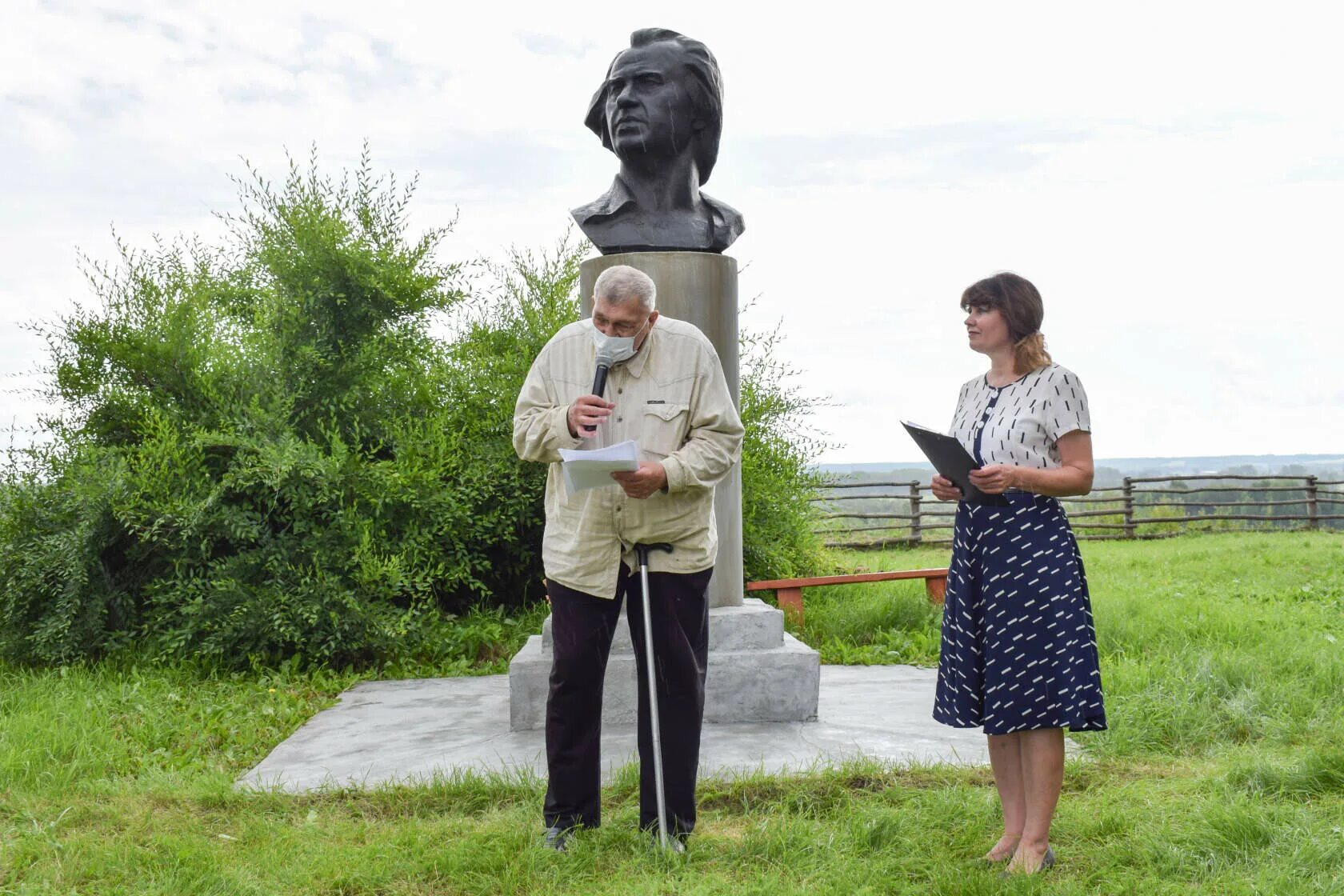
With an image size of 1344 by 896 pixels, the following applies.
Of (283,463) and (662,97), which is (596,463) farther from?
(283,463)

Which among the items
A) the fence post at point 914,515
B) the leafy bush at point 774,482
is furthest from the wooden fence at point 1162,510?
the leafy bush at point 774,482

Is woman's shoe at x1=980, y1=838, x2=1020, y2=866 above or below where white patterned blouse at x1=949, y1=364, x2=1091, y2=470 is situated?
below

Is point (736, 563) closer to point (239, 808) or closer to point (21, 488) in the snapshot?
point (239, 808)

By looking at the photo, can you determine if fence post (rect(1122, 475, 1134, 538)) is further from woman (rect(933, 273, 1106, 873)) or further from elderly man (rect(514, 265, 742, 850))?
elderly man (rect(514, 265, 742, 850))

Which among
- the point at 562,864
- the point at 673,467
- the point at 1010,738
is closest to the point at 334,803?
the point at 562,864

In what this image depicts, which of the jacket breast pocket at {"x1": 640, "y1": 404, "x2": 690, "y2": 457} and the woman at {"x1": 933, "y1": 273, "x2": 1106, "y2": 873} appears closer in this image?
the woman at {"x1": 933, "y1": 273, "x2": 1106, "y2": 873}

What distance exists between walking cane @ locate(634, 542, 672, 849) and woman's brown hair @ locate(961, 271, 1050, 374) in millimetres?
1089

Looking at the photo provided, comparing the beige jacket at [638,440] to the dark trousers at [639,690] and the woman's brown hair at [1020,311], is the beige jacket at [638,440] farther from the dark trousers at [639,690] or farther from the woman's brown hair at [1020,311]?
the woman's brown hair at [1020,311]

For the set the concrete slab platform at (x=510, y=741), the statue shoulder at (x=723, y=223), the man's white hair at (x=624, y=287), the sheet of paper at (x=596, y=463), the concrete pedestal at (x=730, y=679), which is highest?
the statue shoulder at (x=723, y=223)

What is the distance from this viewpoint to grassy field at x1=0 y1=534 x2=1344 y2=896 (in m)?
3.21

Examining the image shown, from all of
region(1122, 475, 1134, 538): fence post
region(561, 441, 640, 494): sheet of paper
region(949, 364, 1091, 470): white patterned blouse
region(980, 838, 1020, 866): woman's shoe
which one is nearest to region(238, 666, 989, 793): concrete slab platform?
region(980, 838, 1020, 866): woman's shoe

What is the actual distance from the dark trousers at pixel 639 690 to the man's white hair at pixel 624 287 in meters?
0.76

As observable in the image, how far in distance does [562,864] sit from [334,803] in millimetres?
1159

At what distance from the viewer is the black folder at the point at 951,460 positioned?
303 centimetres
